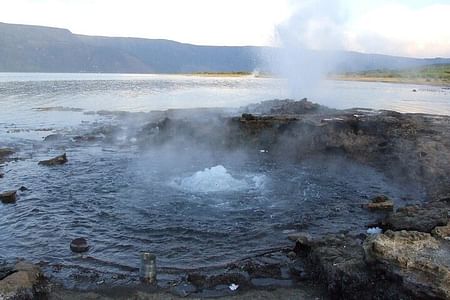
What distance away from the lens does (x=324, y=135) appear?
62.4 feet

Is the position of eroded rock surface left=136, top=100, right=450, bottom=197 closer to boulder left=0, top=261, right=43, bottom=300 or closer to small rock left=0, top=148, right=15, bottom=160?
small rock left=0, top=148, right=15, bottom=160

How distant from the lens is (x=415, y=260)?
620 centimetres

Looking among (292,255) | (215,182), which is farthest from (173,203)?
(292,255)

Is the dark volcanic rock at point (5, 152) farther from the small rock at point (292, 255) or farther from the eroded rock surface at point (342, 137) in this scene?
the small rock at point (292, 255)

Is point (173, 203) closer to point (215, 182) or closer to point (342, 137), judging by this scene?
point (215, 182)

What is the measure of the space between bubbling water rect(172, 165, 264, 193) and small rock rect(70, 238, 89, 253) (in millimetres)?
4557

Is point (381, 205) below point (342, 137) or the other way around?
below

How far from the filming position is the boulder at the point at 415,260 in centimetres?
574

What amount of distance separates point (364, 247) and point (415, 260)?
911mm

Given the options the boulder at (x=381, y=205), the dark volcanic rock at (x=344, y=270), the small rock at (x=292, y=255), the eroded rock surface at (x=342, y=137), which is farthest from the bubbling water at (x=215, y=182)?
the dark volcanic rock at (x=344, y=270)

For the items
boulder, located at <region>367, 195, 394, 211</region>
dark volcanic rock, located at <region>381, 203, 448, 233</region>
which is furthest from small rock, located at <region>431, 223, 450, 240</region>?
boulder, located at <region>367, 195, 394, 211</region>

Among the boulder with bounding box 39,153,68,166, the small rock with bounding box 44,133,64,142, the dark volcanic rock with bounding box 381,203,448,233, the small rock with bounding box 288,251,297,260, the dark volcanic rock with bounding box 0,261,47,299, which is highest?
the dark volcanic rock with bounding box 381,203,448,233

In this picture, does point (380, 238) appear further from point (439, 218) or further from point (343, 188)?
point (343, 188)

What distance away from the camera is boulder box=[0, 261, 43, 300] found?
6461 mm
